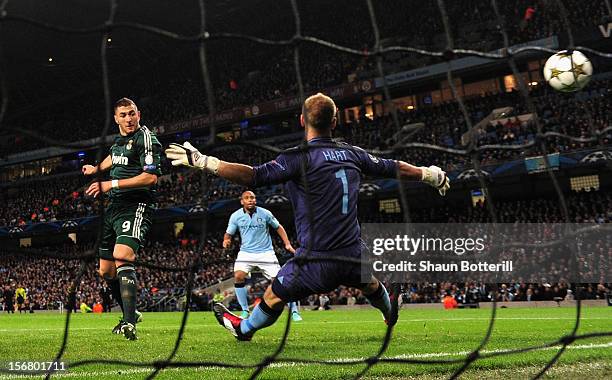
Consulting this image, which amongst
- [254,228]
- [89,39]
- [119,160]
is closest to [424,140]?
[254,228]

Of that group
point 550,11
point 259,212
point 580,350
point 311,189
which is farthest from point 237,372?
point 550,11

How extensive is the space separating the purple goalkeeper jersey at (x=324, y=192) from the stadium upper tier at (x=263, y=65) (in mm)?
Answer: 24671

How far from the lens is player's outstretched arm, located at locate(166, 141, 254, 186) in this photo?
3.56 meters

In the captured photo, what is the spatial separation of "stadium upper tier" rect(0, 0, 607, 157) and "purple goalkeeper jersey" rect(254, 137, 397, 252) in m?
24.7

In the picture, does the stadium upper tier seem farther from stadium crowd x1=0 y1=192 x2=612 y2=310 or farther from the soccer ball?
the soccer ball

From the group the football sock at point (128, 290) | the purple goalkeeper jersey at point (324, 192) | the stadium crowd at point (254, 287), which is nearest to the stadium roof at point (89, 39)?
the stadium crowd at point (254, 287)

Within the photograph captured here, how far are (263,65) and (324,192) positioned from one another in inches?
1285

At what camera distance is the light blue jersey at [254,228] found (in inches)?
363

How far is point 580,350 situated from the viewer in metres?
4.46

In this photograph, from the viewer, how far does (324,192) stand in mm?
4020

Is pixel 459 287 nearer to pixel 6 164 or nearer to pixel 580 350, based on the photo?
pixel 580 350

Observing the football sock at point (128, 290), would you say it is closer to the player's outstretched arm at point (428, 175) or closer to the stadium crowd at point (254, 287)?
the player's outstretched arm at point (428, 175)

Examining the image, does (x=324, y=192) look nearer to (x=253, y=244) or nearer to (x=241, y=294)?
(x=253, y=244)

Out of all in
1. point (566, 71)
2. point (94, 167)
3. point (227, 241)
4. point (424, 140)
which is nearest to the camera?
point (94, 167)
